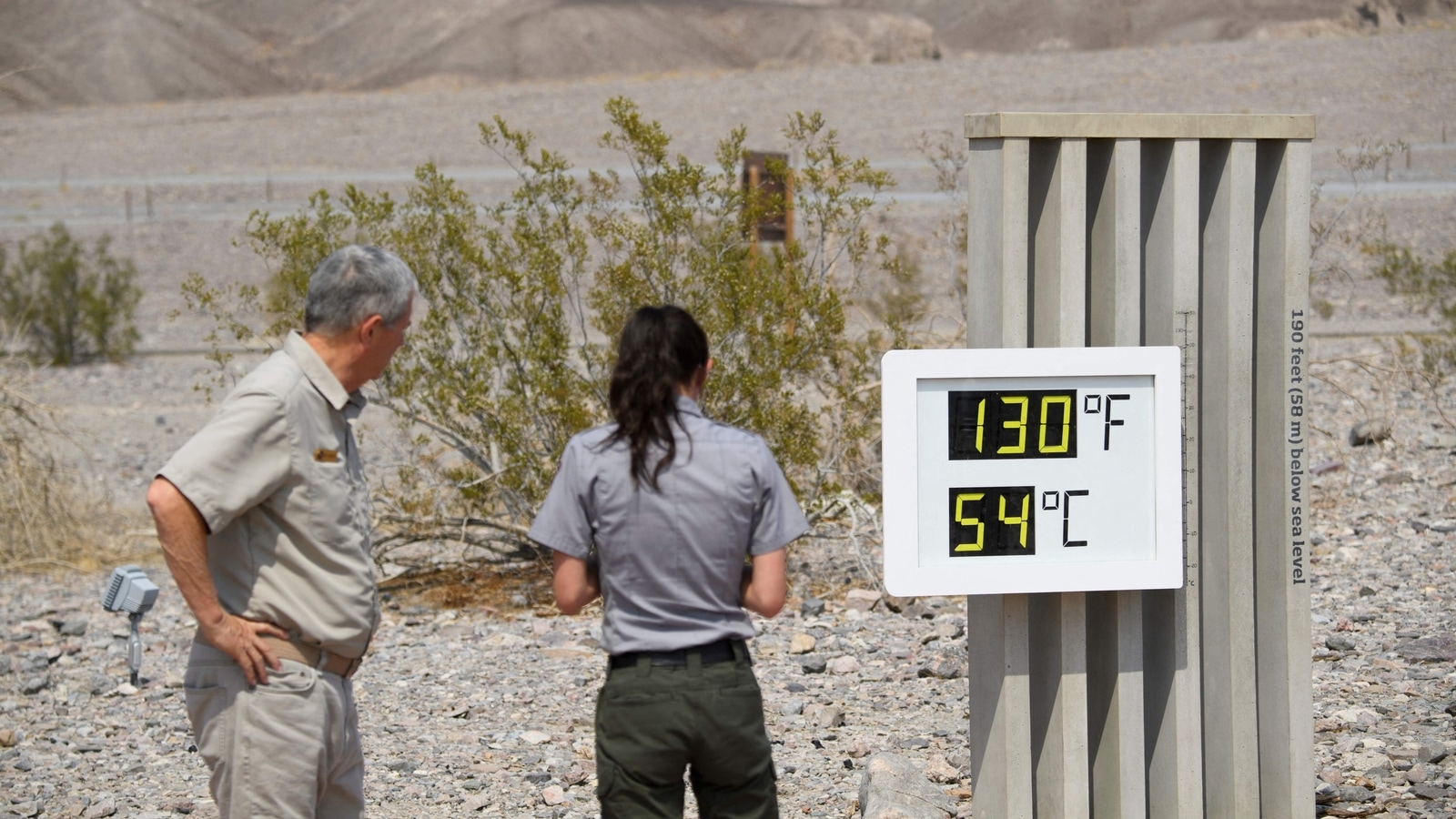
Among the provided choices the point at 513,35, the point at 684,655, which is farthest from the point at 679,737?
the point at 513,35

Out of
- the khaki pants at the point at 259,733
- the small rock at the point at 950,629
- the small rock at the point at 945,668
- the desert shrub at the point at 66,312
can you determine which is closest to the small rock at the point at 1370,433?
the small rock at the point at 950,629

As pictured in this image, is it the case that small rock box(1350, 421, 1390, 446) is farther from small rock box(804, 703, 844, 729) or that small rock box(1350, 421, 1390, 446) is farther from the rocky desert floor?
small rock box(804, 703, 844, 729)

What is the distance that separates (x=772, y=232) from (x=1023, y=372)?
5.23m

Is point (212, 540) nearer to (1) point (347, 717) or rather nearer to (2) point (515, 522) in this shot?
(1) point (347, 717)

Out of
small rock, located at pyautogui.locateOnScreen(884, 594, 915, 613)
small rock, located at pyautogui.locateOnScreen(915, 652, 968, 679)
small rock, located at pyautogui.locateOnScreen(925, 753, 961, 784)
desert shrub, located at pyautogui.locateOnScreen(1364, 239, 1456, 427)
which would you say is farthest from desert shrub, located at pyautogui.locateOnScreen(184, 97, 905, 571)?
desert shrub, located at pyautogui.locateOnScreen(1364, 239, 1456, 427)

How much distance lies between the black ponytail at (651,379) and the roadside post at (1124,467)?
87cm

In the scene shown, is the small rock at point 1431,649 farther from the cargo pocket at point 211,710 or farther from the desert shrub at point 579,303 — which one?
the cargo pocket at point 211,710

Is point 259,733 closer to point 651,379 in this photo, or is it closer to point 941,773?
point 651,379

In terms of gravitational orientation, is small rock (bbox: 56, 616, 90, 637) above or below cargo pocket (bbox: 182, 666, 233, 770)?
below

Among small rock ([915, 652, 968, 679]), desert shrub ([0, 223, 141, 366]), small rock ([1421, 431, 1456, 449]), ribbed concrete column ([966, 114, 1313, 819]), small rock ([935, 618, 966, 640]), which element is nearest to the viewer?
ribbed concrete column ([966, 114, 1313, 819])

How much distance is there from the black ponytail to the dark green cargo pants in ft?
1.37

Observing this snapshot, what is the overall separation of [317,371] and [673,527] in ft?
2.82

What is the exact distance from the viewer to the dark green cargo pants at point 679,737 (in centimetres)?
321

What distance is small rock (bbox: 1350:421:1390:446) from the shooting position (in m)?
10.6
